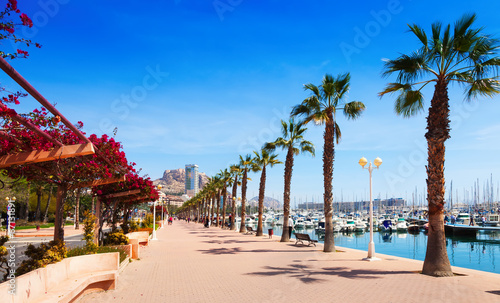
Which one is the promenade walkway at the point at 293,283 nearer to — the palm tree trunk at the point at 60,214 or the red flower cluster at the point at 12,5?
the palm tree trunk at the point at 60,214

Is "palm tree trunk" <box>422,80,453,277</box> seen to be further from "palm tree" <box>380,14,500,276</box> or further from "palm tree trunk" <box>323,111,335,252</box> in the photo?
"palm tree trunk" <box>323,111,335,252</box>

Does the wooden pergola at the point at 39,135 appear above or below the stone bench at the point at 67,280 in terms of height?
above

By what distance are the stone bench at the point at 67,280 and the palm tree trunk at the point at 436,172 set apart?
9933mm

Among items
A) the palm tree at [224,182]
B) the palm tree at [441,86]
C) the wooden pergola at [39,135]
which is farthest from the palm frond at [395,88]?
the palm tree at [224,182]

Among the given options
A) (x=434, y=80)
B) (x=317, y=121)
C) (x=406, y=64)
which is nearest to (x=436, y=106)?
(x=434, y=80)

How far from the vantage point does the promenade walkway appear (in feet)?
30.0

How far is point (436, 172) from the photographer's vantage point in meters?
12.6

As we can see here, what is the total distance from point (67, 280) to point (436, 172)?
450 inches

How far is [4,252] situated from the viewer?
8062mm

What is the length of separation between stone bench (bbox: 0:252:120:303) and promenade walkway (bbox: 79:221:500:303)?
0.42m

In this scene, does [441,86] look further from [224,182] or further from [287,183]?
[224,182]

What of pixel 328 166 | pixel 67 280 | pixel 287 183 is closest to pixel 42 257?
pixel 67 280

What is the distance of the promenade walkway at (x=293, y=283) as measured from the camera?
9141 millimetres

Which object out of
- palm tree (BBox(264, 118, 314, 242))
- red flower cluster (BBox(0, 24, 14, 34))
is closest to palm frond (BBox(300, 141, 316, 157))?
palm tree (BBox(264, 118, 314, 242))
